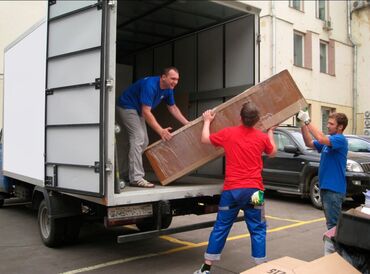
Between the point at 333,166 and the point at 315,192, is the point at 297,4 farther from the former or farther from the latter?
the point at 333,166

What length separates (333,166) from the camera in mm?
5133

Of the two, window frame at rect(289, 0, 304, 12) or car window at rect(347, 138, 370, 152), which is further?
window frame at rect(289, 0, 304, 12)

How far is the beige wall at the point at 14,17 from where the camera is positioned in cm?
1447

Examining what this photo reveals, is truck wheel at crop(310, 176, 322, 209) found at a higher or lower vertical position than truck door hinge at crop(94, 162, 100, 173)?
lower

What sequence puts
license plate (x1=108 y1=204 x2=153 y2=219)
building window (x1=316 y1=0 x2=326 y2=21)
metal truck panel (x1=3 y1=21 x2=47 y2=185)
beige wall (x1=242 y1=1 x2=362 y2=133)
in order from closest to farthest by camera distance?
license plate (x1=108 y1=204 x2=153 y2=219) < metal truck panel (x1=3 y1=21 x2=47 y2=185) < beige wall (x1=242 y1=1 x2=362 y2=133) < building window (x1=316 y1=0 x2=326 y2=21)

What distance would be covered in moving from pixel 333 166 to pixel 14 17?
1257 centimetres

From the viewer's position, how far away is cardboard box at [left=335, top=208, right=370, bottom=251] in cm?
322

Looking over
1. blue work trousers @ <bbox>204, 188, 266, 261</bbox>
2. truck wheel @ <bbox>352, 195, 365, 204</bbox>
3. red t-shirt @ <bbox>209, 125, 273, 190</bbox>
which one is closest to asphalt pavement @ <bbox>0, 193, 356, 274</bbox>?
blue work trousers @ <bbox>204, 188, 266, 261</bbox>

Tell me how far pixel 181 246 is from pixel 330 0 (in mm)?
19907

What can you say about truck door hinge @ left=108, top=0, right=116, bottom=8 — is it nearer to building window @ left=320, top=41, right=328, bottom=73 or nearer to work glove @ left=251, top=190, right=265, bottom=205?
work glove @ left=251, top=190, right=265, bottom=205

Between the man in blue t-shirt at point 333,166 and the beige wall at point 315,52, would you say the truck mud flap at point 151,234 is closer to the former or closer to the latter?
the man in blue t-shirt at point 333,166

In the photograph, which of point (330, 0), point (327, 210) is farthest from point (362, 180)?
point (330, 0)

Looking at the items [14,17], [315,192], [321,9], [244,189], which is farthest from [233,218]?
[321,9]

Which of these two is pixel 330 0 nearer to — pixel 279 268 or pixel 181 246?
pixel 181 246
